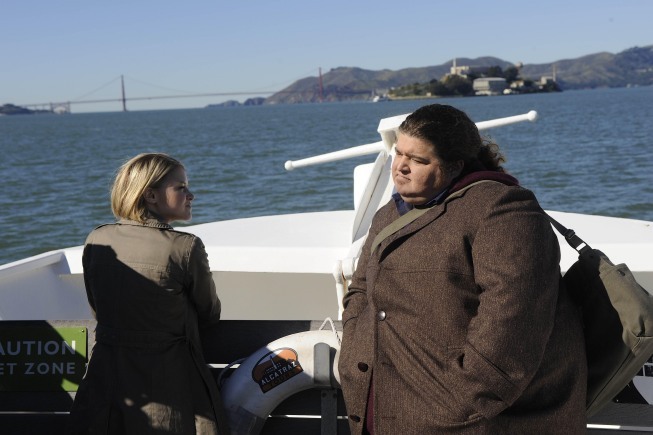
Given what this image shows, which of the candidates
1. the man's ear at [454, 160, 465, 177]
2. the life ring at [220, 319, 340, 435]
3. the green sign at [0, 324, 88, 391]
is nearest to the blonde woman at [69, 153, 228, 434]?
the life ring at [220, 319, 340, 435]

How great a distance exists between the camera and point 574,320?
212 cm

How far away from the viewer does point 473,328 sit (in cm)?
202

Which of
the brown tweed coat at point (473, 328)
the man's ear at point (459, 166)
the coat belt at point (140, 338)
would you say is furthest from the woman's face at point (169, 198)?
the man's ear at point (459, 166)

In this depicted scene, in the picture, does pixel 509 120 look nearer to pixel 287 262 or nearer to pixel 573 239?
pixel 287 262

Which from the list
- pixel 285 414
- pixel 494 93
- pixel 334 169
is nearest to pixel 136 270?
pixel 285 414

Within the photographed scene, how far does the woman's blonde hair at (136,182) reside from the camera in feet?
8.20

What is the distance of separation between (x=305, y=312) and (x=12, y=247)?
964 cm

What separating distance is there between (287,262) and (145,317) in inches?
109

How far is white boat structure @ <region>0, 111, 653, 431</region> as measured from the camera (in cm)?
487

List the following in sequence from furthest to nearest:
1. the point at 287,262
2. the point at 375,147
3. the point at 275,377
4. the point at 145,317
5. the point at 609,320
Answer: the point at 375,147, the point at 287,262, the point at 275,377, the point at 145,317, the point at 609,320

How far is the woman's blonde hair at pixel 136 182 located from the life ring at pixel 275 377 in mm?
561

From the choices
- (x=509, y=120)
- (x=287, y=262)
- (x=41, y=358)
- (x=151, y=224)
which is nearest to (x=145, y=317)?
(x=151, y=224)

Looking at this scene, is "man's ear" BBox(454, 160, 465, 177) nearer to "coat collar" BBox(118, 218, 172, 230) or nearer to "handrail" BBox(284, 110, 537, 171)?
"coat collar" BBox(118, 218, 172, 230)

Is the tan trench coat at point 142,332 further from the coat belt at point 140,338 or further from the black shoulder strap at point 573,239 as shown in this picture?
the black shoulder strap at point 573,239
